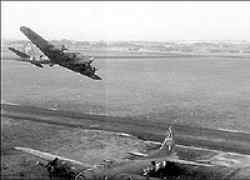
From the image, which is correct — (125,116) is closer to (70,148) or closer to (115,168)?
(70,148)

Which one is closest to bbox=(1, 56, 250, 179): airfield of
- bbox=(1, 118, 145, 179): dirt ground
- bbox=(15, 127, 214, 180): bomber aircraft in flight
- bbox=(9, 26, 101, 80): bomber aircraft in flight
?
bbox=(1, 118, 145, 179): dirt ground

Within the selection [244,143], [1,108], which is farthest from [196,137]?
[1,108]

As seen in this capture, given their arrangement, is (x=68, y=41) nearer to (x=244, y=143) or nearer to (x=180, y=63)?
(x=244, y=143)

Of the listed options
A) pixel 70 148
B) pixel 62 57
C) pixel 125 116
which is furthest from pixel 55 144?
pixel 62 57

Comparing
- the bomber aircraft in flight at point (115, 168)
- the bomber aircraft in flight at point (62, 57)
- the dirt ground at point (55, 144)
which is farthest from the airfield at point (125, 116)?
the bomber aircraft in flight at point (62, 57)

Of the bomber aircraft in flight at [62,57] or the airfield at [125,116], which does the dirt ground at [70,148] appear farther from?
the bomber aircraft in flight at [62,57]

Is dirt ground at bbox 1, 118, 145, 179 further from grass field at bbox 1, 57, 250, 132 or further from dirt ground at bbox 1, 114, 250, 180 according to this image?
grass field at bbox 1, 57, 250, 132
